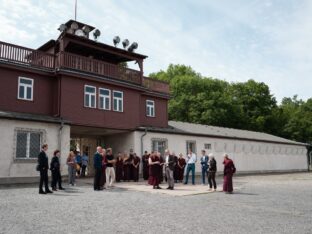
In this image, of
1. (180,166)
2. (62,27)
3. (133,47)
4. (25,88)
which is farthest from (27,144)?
(133,47)

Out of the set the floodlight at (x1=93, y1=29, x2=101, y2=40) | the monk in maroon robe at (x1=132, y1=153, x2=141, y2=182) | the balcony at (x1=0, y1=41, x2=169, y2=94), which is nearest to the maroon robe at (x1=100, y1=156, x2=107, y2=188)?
the monk in maroon robe at (x1=132, y1=153, x2=141, y2=182)

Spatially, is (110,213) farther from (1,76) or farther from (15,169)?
(1,76)

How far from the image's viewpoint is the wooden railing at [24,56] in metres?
18.6

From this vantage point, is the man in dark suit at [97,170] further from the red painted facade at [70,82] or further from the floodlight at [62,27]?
the floodlight at [62,27]

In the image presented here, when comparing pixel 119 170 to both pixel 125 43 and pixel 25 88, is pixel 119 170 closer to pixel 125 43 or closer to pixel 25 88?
pixel 25 88

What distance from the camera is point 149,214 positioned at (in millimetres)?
9531

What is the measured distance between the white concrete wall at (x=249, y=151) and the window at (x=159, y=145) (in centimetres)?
32

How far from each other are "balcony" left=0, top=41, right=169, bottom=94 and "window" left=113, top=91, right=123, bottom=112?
0.98 metres

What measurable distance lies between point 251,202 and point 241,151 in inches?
829

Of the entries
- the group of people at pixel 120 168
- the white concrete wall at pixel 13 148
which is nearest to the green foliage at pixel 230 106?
the group of people at pixel 120 168

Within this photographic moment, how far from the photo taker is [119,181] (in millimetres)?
19906

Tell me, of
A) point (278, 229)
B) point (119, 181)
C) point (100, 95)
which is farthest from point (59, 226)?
point (100, 95)

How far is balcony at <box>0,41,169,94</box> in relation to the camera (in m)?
18.7

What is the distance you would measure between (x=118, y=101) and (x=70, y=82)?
3.53 m
